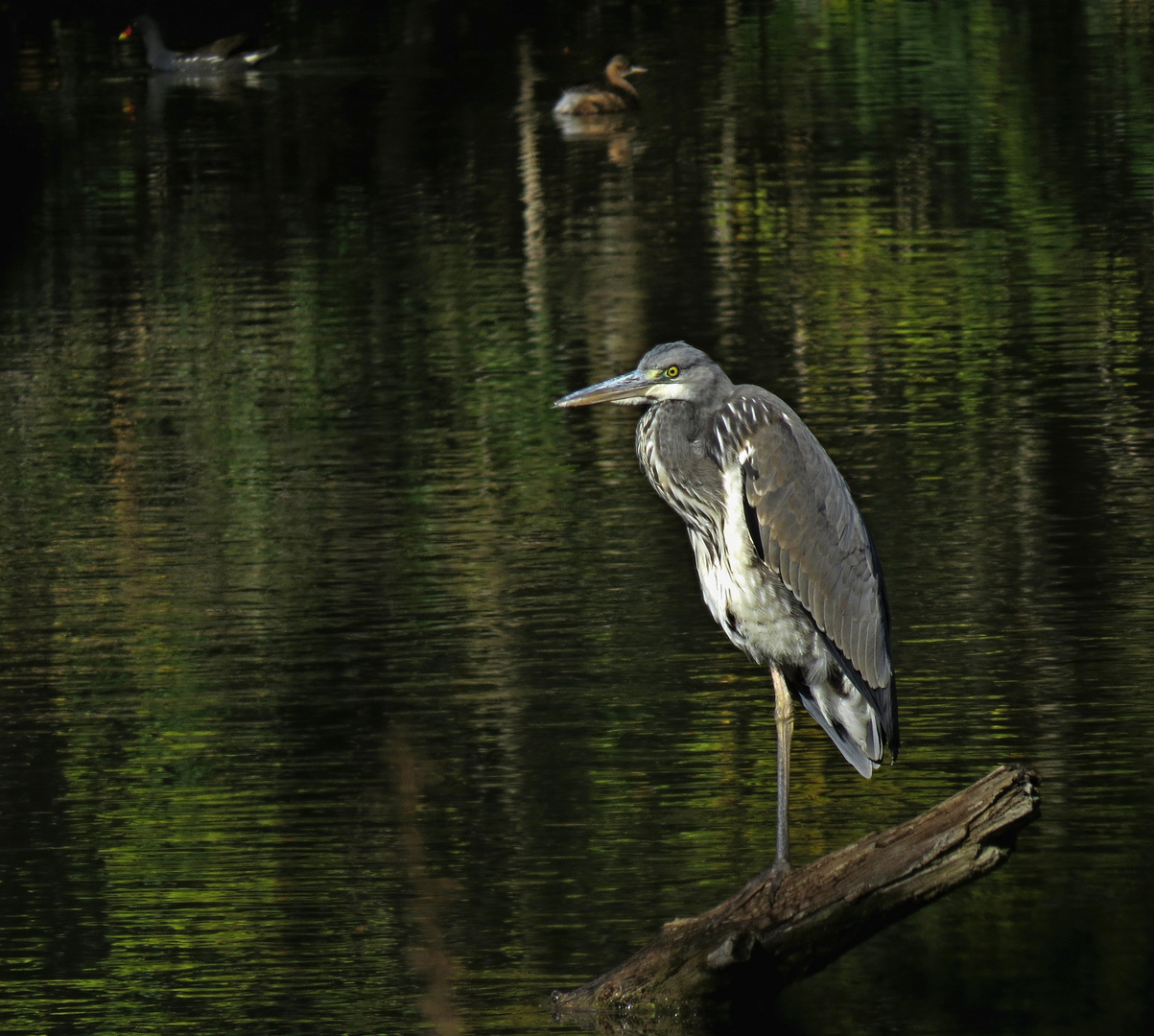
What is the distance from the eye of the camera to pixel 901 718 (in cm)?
809

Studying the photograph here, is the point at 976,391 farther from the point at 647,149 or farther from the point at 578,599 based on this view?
the point at 647,149

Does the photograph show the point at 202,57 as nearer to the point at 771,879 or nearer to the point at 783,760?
the point at 783,760

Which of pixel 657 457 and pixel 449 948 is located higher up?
pixel 657 457

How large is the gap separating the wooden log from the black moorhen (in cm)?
3194

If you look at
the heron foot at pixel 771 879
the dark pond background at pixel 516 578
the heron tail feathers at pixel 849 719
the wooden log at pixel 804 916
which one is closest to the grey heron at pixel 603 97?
the dark pond background at pixel 516 578

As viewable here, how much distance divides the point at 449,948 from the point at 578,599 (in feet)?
11.4

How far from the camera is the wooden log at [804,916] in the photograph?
18.2 feet

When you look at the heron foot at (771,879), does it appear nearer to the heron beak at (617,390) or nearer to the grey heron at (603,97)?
the heron beak at (617,390)

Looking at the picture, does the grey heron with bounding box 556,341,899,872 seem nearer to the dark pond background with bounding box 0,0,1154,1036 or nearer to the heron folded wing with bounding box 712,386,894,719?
the heron folded wing with bounding box 712,386,894,719

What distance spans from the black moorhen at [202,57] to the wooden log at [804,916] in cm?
3194

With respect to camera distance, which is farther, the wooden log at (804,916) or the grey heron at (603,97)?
the grey heron at (603,97)

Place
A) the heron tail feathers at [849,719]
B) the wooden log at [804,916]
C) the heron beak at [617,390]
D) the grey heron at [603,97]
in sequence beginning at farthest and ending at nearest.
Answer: the grey heron at [603,97]
the heron tail feathers at [849,719]
the heron beak at [617,390]
the wooden log at [804,916]

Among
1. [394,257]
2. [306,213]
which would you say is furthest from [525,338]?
[306,213]

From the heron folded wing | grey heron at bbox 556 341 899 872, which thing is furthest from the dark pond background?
the heron folded wing
